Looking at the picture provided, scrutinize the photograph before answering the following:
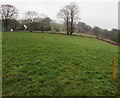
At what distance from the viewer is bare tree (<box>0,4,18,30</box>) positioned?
3833 centimetres

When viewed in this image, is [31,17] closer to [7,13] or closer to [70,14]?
[7,13]

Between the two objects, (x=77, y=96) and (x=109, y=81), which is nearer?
(x=77, y=96)

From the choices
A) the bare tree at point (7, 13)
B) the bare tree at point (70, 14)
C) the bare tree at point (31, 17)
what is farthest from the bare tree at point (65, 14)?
the bare tree at point (7, 13)

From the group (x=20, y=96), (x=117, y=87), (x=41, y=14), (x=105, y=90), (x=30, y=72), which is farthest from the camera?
(x=41, y=14)

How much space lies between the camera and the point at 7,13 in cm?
→ 3888

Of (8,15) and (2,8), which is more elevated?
(2,8)

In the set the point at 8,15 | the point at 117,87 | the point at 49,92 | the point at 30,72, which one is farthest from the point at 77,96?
the point at 8,15

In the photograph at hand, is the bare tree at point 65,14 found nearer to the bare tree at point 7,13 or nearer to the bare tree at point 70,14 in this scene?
the bare tree at point 70,14

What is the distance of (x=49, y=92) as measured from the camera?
113 inches

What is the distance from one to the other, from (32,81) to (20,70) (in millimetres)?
1142

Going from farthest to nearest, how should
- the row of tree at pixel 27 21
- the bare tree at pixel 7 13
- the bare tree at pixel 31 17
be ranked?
1. the bare tree at pixel 31 17
2. the row of tree at pixel 27 21
3. the bare tree at pixel 7 13

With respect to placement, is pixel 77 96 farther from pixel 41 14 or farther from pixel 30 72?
pixel 41 14

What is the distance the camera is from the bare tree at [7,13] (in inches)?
1509

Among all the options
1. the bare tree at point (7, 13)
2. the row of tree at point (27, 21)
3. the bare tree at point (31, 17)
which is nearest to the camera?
the bare tree at point (7, 13)
